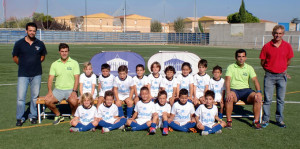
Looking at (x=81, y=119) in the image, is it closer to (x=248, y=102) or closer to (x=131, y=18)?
(x=248, y=102)

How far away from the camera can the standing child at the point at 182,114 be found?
565 cm

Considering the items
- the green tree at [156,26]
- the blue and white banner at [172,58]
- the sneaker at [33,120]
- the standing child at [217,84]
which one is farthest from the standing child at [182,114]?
the green tree at [156,26]

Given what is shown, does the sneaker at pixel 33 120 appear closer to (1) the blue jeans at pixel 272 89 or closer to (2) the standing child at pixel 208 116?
(2) the standing child at pixel 208 116

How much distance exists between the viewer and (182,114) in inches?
226

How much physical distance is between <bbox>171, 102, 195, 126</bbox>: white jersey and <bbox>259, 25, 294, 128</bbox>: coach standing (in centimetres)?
168

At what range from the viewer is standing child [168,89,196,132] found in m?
5.65

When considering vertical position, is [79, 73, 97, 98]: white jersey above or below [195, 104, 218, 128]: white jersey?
above

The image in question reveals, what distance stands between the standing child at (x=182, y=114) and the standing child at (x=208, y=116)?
0.56 feet

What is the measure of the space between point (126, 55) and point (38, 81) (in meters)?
3.65

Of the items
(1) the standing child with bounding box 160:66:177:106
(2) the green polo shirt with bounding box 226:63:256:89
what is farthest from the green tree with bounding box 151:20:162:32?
(2) the green polo shirt with bounding box 226:63:256:89

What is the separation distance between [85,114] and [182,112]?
2.01 meters

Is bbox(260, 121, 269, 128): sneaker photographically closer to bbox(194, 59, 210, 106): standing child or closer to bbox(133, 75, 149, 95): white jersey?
bbox(194, 59, 210, 106): standing child

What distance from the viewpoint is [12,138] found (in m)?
5.20

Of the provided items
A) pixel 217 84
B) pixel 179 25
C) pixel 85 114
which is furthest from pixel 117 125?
pixel 179 25
